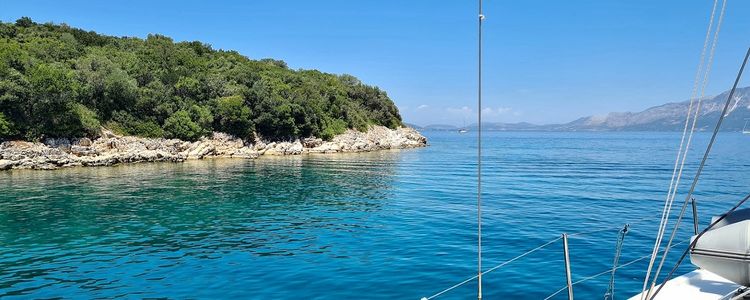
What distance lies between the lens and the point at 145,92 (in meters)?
65.9

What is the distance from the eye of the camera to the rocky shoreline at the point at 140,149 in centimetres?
4838

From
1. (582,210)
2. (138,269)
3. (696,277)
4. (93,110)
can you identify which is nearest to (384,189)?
(582,210)

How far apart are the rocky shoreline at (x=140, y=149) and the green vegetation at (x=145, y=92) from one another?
1320mm

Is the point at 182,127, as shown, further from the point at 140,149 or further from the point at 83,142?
the point at 83,142

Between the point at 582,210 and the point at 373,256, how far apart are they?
46.1 ft

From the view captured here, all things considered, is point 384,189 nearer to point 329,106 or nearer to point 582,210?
point 582,210

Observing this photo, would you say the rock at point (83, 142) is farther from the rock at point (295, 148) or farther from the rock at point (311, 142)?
the rock at point (311, 142)

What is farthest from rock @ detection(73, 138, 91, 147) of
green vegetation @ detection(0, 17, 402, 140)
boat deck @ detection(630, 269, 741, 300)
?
boat deck @ detection(630, 269, 741, 300)

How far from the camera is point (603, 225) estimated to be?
71.6 ft

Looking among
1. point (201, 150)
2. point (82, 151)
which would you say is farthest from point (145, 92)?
point (82, 151)

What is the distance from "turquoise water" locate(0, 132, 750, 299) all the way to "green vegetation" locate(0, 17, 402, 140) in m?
14.0

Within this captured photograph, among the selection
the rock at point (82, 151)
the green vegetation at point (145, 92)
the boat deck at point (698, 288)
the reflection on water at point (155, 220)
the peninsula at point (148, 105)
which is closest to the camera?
the boat deck at point (698, 288)

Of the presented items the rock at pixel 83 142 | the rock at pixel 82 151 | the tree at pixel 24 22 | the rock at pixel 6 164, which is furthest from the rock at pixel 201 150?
the tree at pixel 24 22

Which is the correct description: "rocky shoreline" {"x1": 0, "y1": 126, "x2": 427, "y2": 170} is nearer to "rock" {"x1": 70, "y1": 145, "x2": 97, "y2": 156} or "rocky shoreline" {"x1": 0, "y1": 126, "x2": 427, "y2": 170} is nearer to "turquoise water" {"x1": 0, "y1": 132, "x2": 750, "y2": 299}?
"rock" {"x1": 70, "y1": 145, "x2": 97, "y2": 156}
